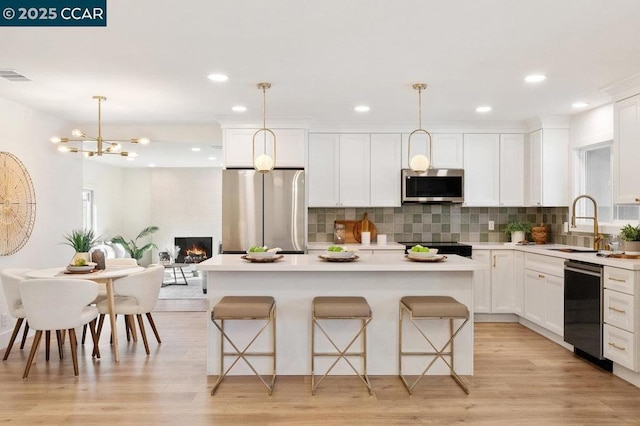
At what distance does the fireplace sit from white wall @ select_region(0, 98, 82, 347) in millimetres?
4943

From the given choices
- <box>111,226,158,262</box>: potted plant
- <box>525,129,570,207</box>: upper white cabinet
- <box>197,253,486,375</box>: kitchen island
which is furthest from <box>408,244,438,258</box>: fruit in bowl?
<box>111,226,158,262</box>: potted plant

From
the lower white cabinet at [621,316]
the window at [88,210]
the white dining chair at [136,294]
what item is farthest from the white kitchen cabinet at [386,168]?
the window at [88,210]

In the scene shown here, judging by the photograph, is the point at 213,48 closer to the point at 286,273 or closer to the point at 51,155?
the point at 286,273

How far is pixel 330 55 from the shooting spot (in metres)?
3.60

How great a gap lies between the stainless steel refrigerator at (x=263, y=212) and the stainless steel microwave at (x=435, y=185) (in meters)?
1.32

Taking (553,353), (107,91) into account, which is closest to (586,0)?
(553,353)

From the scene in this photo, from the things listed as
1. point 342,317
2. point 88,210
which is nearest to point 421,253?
point 342,317

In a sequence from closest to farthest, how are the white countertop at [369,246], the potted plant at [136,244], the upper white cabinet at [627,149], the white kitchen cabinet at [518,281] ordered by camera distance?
the upper white cabinet at [627,149]
the white kitchen cabinet at [518,281]
the white countertop at [369,246]
the potted plant at [136,244]

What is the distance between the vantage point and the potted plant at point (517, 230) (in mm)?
6230

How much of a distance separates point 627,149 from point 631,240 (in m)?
0.77

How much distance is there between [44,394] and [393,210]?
4.35m

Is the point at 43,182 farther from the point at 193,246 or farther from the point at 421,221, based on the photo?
the point at 193,246

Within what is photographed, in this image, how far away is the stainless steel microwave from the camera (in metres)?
6.20

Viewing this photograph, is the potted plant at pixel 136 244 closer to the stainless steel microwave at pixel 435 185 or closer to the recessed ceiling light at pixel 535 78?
the stainless steel microwave at pixel 435 185
